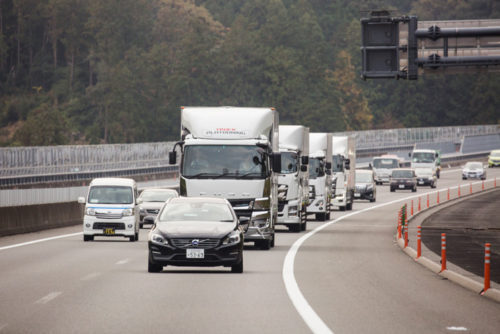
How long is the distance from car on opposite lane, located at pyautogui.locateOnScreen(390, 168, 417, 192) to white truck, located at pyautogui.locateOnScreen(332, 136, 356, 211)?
22413mm

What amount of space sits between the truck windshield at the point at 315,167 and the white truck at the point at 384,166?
4509cm

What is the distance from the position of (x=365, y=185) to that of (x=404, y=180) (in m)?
12.9

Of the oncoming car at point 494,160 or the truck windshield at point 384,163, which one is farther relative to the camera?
Answer: the oncoming car at point 494,160

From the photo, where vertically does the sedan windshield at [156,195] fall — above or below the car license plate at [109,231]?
above

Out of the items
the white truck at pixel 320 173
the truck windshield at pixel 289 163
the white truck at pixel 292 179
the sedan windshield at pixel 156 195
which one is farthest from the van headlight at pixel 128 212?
the white truck at pixel 320 173

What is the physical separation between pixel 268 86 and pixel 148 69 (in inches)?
679

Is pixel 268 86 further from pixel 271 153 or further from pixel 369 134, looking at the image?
pixel 271 153

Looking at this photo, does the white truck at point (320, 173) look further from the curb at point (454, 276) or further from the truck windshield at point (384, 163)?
the truck windshield at point (384, 163)

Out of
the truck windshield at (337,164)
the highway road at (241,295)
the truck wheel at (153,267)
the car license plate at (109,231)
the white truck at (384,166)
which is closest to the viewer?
the highway road at (241,295)

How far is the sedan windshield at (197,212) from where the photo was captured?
2053 cm

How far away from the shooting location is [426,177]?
8319 centimetres

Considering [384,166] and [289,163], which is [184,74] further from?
[289,163]

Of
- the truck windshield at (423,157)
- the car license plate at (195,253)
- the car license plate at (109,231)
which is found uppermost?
the truck windshield at (423,157)

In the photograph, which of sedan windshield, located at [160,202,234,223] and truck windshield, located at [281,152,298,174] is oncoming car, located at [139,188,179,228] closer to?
truck windshield, located at [281,152,298,174]
